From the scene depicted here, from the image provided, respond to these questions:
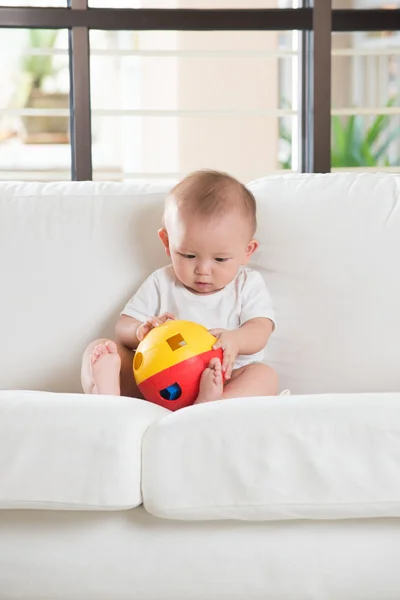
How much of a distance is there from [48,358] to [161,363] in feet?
1.35

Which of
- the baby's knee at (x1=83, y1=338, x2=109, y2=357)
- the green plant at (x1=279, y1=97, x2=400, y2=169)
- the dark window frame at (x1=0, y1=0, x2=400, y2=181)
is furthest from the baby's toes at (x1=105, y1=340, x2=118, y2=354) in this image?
the green plant at (x1=279, y1=97, x2=400, y2=169)

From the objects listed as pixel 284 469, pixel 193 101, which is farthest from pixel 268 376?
pixel 193 101

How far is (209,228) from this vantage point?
1.93 m

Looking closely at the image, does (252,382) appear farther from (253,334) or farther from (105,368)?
(105,368)

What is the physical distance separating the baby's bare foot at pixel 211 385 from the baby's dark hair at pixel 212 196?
37 cm

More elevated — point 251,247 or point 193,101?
point 193,101

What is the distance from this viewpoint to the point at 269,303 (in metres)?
2.04

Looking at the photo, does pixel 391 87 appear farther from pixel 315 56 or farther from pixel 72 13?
pixel 72 13

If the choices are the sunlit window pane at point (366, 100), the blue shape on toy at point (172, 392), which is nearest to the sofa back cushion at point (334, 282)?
the blue shape on toy at point (172, 392)

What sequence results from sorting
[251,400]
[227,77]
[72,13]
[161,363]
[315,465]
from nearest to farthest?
[315,465], [251,400], [161,363], [72,13], [227,77]

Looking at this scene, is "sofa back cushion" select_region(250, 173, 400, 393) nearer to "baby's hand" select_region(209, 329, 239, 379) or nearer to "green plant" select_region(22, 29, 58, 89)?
"baby's hand" select_region(209, 329, 239, 379)

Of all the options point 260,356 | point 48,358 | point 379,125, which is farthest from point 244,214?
point 379,125

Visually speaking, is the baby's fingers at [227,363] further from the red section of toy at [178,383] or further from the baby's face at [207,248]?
the baby's face at [207,248]

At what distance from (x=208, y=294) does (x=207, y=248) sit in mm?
144
